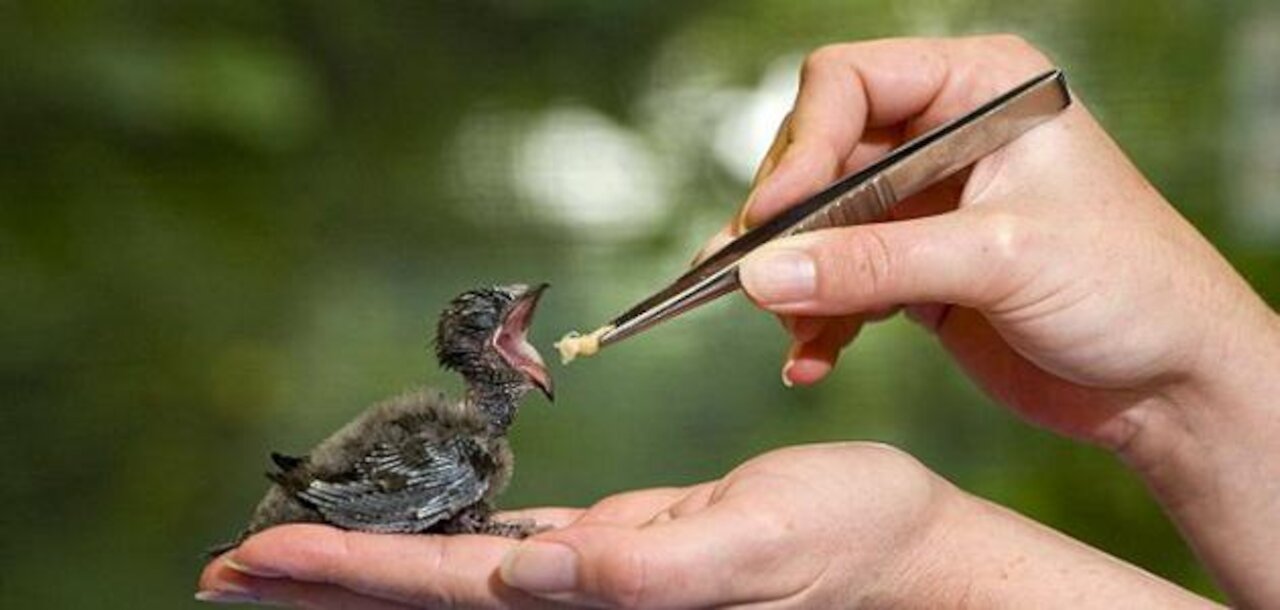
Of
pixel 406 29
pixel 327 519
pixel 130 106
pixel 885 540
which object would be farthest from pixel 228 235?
pixel 885 540

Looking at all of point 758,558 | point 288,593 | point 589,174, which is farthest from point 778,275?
point 589,174

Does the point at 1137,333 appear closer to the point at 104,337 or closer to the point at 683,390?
the point at 683,390

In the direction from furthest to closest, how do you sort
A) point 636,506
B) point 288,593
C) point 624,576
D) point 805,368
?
point 805,368 → point 636,506 → point 288,593 → point 624,576

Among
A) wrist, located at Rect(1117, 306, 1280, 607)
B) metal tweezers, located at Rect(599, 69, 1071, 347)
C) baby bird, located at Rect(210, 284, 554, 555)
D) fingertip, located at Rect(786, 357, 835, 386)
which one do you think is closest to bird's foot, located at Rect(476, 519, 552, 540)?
baby bird, located at Rect(210, 284, 554, 555)

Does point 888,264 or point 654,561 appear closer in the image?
point 654,561

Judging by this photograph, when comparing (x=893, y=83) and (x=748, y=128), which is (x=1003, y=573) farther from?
(x=748, y=128)

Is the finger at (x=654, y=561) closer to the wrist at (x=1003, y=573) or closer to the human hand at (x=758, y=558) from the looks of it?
the human hand at (x=758, y=558)
